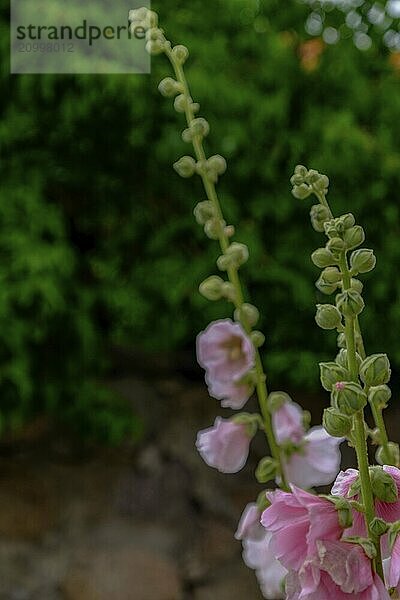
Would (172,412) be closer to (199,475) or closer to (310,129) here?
(199,475)

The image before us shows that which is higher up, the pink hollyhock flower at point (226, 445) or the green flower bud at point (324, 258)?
the green flower bud at point (324, 258)

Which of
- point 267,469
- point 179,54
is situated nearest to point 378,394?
point 267,469

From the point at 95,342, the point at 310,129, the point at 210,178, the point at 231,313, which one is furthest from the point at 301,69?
the point at 210,178

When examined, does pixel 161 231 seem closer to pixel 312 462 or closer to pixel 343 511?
pixel 312 462

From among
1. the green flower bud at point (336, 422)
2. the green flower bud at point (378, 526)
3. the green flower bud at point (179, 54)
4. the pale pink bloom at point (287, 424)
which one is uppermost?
the green flower bud at point (179, 54)

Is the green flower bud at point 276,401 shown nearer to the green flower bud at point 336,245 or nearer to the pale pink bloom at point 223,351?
the pale pink bloom at point 223,351

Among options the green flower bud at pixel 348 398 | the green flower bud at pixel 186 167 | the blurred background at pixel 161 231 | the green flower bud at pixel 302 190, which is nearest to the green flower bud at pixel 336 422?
the green flower bud at pixel 348 398
